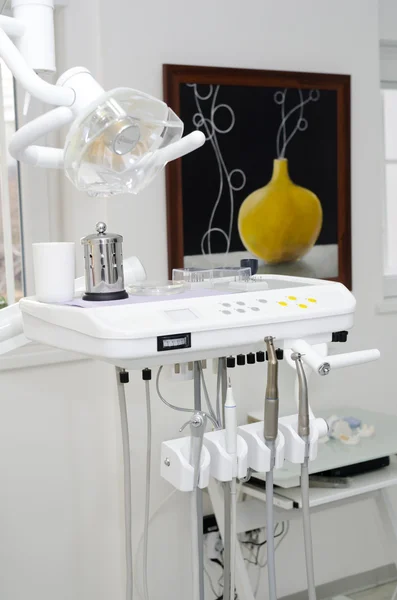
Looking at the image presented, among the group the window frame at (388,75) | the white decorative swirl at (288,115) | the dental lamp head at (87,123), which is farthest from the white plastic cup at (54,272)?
the window frame at (388,75)

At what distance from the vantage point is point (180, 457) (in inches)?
50.6

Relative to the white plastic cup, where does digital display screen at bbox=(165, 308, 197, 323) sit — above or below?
below

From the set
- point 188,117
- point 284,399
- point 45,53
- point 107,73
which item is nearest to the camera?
point 45,53

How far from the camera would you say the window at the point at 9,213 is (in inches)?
86.4

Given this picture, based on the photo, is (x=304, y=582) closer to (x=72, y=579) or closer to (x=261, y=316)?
(x=72, y=579)

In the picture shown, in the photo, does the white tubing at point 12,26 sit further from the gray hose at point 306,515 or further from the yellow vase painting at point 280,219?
the yellow vase painting at point 280,219

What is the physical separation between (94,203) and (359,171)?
990 millimetres

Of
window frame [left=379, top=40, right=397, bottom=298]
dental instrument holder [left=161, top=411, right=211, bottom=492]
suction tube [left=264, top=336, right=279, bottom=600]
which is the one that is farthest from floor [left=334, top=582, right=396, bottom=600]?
dental instrument holder [left=161, top=411, right=211, bottom=492]

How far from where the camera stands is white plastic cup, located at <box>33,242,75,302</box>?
1293 millimetres

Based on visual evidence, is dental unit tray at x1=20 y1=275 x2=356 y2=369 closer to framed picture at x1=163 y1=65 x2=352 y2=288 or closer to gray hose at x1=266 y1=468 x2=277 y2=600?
gray hose at x1=266 y1=468 x2=277 y2=600

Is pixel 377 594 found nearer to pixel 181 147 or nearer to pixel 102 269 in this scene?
pixel 102 269

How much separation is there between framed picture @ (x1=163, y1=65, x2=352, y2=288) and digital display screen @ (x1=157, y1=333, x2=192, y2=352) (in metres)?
1.16

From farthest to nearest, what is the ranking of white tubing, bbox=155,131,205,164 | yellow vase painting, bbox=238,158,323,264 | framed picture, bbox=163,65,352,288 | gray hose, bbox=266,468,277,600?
yellow vase painting, bbox=238,158,323,264
framed picture, bbox=163,65,352,288
gray hose, bbox=266,468,277,600
white tubing, bbox=155,131,205,164

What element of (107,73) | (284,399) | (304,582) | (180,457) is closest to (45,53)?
(180,457)
